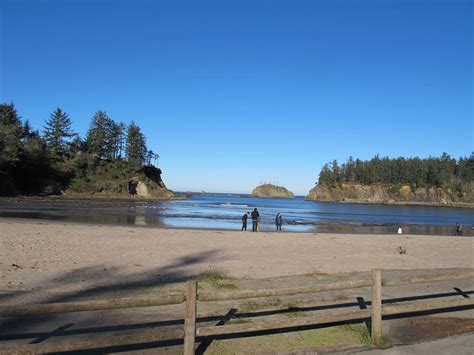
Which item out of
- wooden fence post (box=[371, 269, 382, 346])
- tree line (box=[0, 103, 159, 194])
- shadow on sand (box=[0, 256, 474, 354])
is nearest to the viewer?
shadow on sand (box=[0, 256, 474, 354])

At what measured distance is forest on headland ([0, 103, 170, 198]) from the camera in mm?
79625

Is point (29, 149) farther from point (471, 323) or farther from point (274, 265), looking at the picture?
point (471, 323)

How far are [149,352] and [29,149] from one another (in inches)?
3496

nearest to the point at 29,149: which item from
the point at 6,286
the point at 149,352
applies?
the point at 6,286

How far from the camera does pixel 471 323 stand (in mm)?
7648

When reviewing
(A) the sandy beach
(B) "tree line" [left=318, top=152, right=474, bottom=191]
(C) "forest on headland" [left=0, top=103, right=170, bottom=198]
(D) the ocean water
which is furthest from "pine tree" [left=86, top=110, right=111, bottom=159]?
(B) "tree line" [left=318, top=152, right=474, bottom=191]

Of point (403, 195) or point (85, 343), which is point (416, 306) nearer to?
point (85, 343)

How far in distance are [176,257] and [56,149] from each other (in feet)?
325

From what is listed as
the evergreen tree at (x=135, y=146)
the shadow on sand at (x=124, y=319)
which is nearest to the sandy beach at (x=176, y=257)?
the shadow on sand at (x=124, y=319)

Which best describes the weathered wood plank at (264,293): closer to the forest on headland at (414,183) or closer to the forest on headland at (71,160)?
the forest on headland at (71,160)

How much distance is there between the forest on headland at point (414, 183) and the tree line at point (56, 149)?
98.2 metres

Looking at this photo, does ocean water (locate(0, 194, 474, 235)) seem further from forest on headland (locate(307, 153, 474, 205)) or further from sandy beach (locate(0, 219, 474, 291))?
forest on headland (locate(307, 153, 474, 205))

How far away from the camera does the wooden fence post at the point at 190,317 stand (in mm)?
5289

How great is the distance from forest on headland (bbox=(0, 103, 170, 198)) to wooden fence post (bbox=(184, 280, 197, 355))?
7471cm
